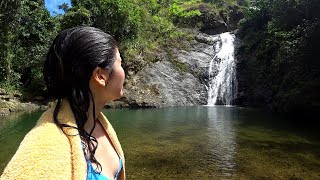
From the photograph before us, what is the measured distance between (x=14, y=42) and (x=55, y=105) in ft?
101

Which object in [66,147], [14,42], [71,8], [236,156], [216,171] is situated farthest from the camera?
[71,8]

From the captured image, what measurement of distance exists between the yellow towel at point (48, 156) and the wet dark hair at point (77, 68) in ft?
0.35

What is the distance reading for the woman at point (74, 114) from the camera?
1.11 meters

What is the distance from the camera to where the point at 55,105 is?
1.37 m

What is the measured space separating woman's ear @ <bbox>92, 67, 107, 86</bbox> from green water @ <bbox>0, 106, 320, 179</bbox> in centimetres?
684

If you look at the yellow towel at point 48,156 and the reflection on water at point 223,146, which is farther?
the reflection on water at point 223,146

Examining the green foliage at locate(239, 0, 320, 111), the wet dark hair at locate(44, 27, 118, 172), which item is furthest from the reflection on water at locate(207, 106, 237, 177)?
the wet dark hair at locate(44, 27, 118, 172)

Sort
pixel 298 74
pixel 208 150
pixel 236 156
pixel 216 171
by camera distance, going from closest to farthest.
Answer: pixel 216 171
pixel 236 156
pixel 208 150
pixel 298 74

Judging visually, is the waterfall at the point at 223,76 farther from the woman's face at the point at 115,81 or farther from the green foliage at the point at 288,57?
the woman's face at the point at 115,81

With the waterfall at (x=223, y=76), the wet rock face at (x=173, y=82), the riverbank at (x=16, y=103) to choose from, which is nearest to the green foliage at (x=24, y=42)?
the riverbank at (x=16, y=103)

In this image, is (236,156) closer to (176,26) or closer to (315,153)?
(315,153)

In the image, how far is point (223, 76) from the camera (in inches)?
1298

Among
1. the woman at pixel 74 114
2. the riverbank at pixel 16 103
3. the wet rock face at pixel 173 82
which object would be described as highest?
the wet rock face at pixel 173 82

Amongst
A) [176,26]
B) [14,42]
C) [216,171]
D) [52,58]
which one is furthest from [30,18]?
[52,58]
